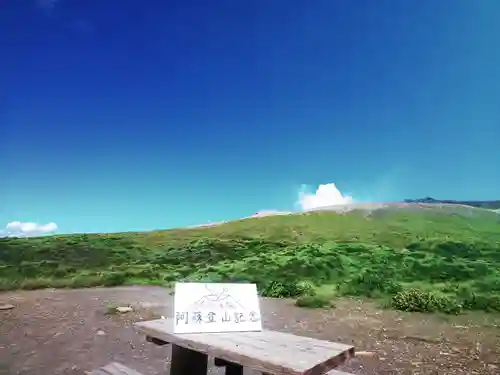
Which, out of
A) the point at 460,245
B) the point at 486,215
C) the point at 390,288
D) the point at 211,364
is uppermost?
the point at 486,215

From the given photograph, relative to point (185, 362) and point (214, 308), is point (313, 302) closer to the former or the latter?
point (185, 362)

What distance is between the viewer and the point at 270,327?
5.90 metres

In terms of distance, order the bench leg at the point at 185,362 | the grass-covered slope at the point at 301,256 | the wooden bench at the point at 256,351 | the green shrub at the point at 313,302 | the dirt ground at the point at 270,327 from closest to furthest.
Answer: the wooden bench at the point at 256,351, the bench leg at the point at 185,362, the dirt ground at the point at 270,327, the green shrub at the point at 313,302, the grass-covered slope at the point at 301,256

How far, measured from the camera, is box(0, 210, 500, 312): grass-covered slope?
8.67 meters

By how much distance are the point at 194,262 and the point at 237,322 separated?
8.01 metres


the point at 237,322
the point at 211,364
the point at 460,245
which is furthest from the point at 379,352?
the point at 460,245

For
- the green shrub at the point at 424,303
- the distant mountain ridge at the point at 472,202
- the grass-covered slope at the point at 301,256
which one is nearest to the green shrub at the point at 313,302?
the grass-covered slope at the point at 301,256

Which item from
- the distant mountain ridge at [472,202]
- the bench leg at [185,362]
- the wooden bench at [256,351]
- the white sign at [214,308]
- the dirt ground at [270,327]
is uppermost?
the distant mountain ridge at [472,202]

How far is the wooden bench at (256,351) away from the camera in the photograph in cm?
186

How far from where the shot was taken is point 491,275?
27.9ft

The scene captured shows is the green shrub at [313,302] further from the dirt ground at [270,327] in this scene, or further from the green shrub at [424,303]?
the green shrub at [424,303]

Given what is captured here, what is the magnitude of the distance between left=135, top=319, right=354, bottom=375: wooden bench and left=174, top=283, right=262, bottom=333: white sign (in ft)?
0.17

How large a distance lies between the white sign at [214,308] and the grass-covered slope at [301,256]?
583 cm

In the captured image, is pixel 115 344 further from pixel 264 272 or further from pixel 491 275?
pixel 491 275
